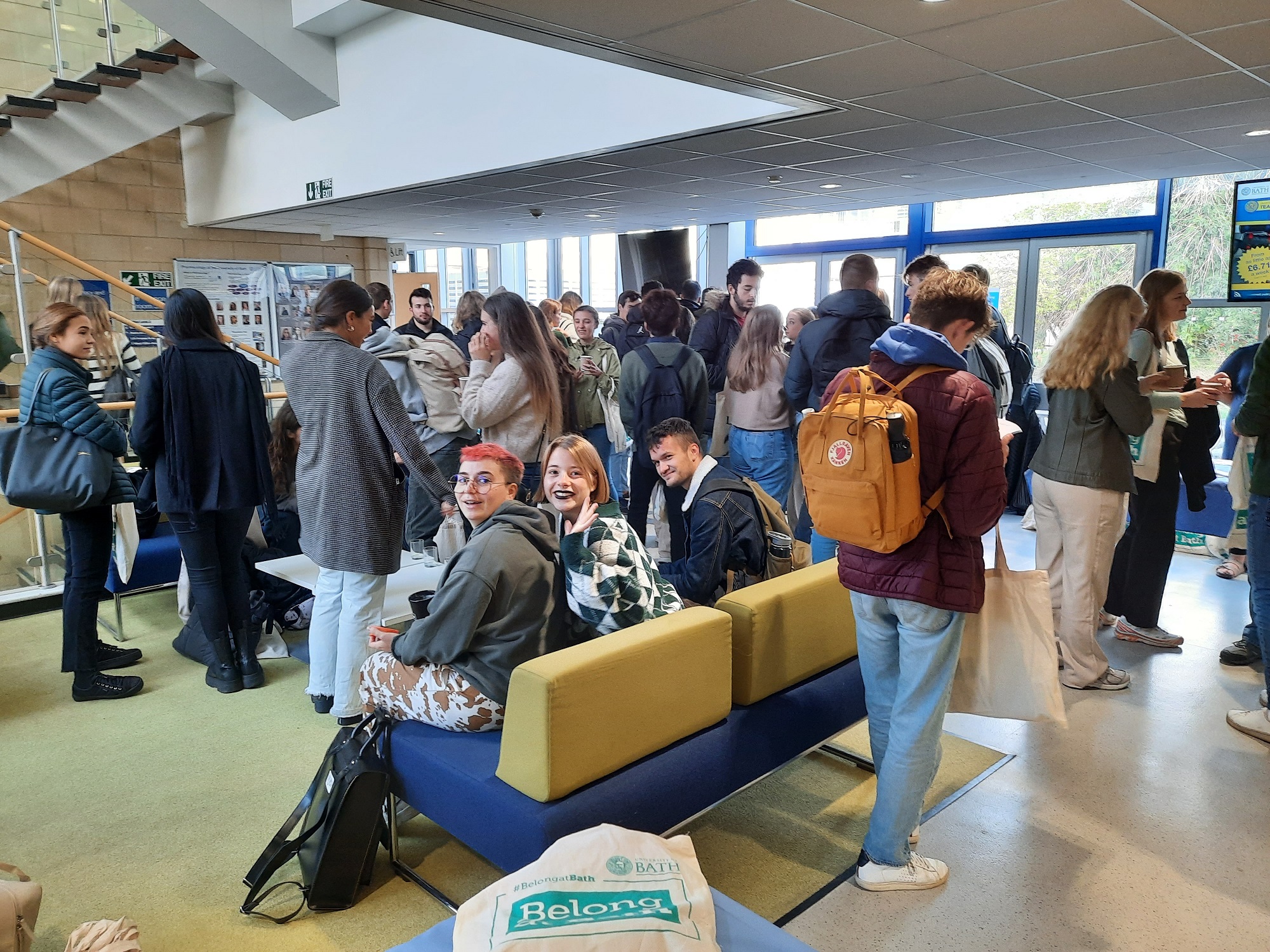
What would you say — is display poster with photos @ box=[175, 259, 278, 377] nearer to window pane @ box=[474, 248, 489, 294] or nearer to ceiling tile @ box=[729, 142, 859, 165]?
ceiling tile @ box=[729, 142, 859, 165]

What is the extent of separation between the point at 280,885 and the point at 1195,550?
5.63 m

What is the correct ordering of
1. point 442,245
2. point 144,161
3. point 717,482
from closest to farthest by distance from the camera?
point 717,482 → point 144,161 → point 442,245

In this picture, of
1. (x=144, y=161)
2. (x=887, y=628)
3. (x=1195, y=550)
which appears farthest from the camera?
(x=144, y=161)

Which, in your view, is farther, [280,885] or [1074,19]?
[1074,19]

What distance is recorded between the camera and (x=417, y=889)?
2.44 metres

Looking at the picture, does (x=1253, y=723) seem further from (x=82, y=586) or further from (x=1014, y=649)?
(x=82, y=586)

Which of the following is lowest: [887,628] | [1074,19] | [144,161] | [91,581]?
[91,581]

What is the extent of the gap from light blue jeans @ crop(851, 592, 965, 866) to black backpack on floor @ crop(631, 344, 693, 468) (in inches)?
91.5

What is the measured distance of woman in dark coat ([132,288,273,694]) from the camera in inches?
138

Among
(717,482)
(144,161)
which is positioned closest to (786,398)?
(717,482)

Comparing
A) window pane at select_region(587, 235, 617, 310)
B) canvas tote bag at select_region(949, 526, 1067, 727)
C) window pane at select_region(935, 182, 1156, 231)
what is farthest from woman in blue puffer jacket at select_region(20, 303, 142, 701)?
window pane at select_region(587, 235, 617, 310)

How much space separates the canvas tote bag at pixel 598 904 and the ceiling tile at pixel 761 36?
259 centimetres

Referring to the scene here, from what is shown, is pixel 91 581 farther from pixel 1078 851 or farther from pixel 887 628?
pixel 1078 851

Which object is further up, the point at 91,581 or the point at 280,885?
the point at 91,581
